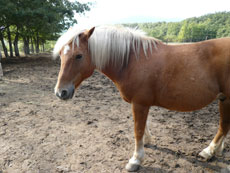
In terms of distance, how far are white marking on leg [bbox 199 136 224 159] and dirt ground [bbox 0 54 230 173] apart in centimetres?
8

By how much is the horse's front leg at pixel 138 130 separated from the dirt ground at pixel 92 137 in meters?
0.15

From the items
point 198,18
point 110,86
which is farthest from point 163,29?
point 110,86

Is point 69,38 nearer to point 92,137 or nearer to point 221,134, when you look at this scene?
point 92,137

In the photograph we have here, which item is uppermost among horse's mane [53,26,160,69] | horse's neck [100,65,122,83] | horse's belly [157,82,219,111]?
horse's mane [53,26,160,69]

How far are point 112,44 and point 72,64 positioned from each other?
604 millimetres

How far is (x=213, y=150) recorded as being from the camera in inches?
96.4

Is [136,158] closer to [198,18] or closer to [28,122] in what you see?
[28,122]

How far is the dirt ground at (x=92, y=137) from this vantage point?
92.1 inches

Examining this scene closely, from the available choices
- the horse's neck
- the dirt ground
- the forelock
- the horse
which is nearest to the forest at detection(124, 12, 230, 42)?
the dirt ground

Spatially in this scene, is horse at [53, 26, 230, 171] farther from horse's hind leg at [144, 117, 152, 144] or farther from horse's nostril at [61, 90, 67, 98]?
horse's hind leg at [144, 117, 152, 144]

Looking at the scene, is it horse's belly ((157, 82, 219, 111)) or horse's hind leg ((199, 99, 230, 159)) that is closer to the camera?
horse's belly ((157, 82, 219, 111))

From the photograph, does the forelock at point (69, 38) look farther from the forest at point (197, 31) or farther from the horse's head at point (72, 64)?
the forest at point (197, 31)

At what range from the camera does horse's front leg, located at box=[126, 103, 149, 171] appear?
2144 millimetres

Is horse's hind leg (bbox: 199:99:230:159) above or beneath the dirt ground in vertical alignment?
above
